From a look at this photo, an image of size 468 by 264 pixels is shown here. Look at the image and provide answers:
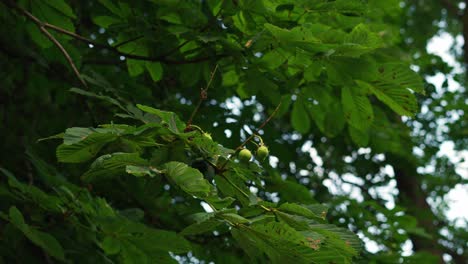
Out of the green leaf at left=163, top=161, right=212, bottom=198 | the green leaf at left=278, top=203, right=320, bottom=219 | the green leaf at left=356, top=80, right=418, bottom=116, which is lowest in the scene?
the green leaf at left=163, top=161, right=212, bottom=198

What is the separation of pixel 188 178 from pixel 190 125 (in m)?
0.22

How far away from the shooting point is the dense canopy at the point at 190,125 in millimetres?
1356

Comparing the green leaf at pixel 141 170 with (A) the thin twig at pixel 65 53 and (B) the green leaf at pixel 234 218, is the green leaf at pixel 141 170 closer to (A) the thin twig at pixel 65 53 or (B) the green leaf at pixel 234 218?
(B) the green leaf at pixel 234 218

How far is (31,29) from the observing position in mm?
2250

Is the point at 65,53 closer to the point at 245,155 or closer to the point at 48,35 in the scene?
the point at 48,35

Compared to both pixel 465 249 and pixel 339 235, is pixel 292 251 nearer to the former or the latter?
pixel 339 235

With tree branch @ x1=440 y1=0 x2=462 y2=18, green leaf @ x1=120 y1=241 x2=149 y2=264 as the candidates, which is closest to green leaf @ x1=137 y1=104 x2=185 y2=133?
green leaf @ x1=120 y1=241 x2=149 y2=264

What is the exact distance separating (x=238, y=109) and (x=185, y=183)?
191cm

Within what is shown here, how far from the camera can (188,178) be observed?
1240 mm

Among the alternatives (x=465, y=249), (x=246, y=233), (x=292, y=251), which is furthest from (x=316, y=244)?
(x=465, y=249)

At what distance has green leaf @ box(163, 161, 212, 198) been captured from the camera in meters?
1.23

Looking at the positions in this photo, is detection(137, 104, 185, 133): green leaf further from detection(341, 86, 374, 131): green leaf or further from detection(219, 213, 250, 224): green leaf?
detection(341, 86, 374, 131): green leaf

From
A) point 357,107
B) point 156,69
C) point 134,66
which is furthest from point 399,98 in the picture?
point 134,66

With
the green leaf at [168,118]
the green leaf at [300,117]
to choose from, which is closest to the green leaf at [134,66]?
the green leaf at [300,117]
